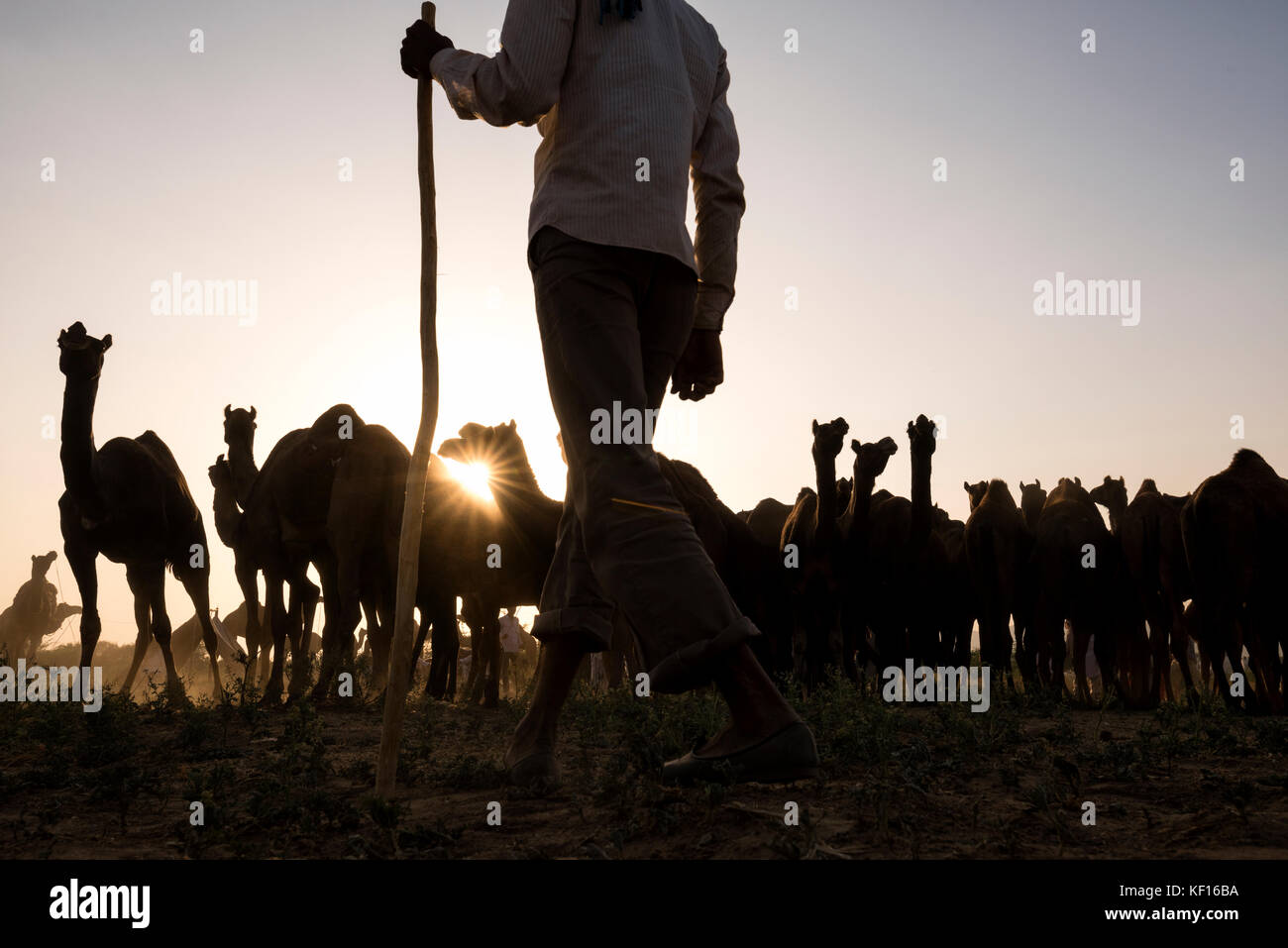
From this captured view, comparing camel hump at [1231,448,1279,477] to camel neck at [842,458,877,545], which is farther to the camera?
camel neck at [842,458,877,545]

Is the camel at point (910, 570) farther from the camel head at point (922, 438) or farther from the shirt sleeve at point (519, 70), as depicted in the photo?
the shirt sleeve at point (519, 70)

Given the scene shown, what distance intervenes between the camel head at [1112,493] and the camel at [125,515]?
13.3 meters

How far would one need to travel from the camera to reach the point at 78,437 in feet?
34.4

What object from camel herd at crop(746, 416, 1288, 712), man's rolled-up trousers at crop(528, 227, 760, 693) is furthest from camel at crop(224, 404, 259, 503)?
man's rolled-up trousers at crop(528, 227, 760, 693)

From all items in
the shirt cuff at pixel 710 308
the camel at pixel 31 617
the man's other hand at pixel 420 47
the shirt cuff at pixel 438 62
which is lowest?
the camel at pixel 31 617

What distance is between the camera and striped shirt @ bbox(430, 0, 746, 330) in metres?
3.42

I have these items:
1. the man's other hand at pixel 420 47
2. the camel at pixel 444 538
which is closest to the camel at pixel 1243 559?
the camel at pixel 444 538

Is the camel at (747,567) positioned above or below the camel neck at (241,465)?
below

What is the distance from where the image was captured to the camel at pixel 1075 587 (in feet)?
40.4

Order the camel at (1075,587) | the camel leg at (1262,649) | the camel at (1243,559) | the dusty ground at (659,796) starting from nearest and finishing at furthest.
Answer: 1. the dusty ground at (659,796)
2. the camel at (1243,559)
3. the camel leg at (1262,649)
4. the camel at (1075,587)

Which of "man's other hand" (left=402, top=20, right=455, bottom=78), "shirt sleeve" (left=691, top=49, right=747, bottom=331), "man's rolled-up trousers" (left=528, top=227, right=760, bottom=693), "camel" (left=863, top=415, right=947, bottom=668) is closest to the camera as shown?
"man's rolled-up trousers" (left=528, top=227, right=760, bottom=693)

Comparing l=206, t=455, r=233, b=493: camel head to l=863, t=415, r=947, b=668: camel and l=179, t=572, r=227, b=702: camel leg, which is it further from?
l=863, t=415, r=947, b=668: camel

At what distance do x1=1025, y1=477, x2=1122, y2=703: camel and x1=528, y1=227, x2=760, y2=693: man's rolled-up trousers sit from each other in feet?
32.7
